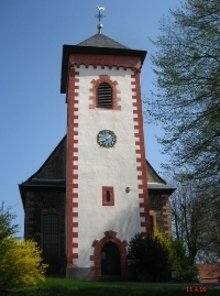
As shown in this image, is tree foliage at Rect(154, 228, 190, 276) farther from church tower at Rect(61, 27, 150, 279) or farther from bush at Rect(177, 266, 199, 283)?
church tower at Rect(61, 27, 150, 279)

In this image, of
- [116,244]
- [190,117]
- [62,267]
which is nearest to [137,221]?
[116,244]

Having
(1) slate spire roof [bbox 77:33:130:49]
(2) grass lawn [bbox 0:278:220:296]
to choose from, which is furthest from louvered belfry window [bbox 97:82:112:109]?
(2) grass lawn [bbox 0:278:220:296]

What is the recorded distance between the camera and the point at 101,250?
22031 millimetres

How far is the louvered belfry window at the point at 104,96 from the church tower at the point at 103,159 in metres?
0.06

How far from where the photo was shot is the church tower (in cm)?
2200

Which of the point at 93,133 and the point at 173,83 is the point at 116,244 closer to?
the point at 93,133

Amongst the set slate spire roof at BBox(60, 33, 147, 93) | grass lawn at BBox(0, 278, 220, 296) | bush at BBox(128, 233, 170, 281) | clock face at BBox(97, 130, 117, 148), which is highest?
slate spire roof at BBox(60, 33, 147, 93)

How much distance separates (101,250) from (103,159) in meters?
5.06

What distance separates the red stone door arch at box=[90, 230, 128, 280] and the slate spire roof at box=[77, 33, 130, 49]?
12.4m

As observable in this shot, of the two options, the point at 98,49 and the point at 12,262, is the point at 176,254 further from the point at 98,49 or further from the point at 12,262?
the point at 98,49

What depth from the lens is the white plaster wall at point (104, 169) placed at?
2236 centimetres

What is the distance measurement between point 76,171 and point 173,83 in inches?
461

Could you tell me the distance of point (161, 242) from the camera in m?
22.1

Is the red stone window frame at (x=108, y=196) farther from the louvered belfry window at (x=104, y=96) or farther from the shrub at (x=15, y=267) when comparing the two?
the shrub at (x=15, y=267)
